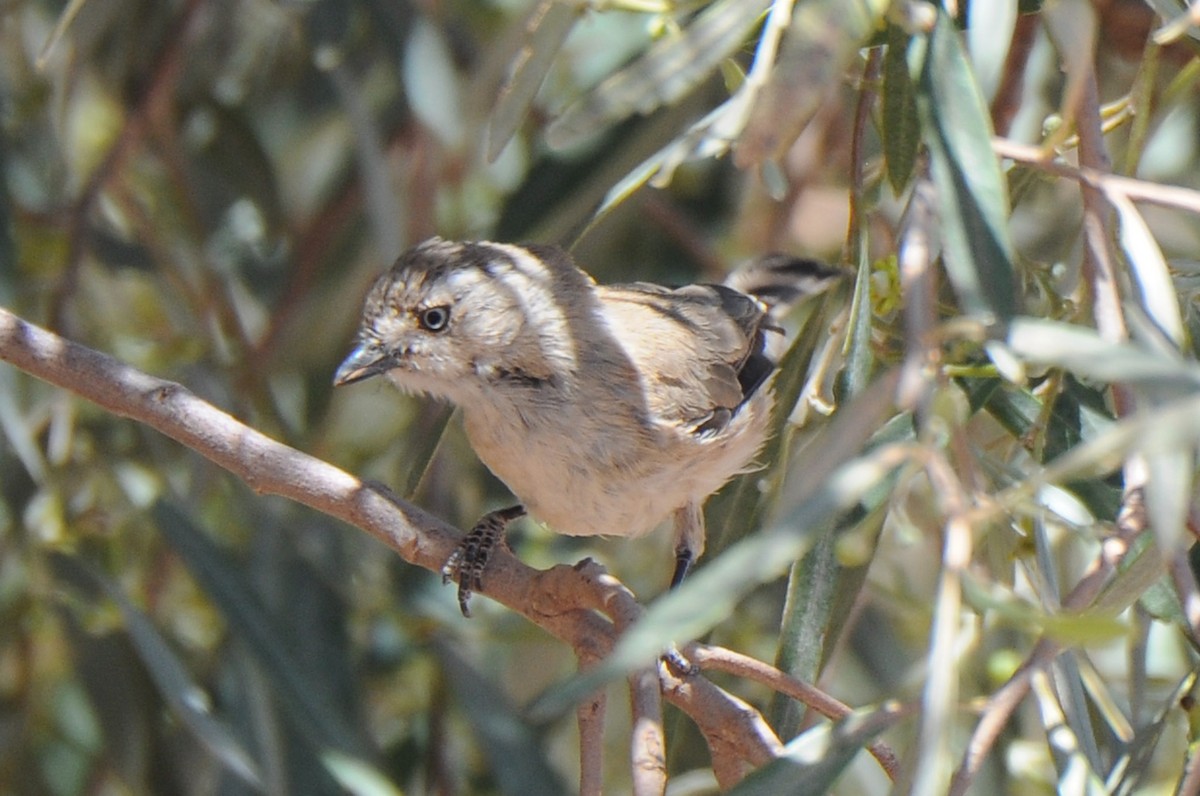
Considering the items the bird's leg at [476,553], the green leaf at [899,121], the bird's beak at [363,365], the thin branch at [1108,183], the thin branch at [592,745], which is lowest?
the bird's leg at [476,553]

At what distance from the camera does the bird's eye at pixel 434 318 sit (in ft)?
7.95

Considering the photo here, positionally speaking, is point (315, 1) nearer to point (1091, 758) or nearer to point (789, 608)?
point (789, 608)

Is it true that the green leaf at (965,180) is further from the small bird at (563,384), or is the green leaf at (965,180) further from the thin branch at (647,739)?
the small bird at (563,384)

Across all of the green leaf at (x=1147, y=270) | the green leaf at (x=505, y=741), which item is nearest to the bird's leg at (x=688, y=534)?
the green leaf at (x=505, y=741)

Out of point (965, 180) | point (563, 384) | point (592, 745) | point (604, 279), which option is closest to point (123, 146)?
point (604, 279)

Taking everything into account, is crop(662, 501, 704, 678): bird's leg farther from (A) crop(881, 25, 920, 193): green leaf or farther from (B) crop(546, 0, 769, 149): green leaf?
(B) crop(546, 0, 769, 149): green leaf

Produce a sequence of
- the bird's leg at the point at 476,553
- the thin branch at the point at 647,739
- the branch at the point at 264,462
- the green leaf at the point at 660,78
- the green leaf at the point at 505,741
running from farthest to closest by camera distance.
A: the green leaf at the point at 505,741, the bird's leg at the point at 476,553, the branch at the point at 264,462, the thin branch at the point at 647,739, the green leaf at the point at 660,78

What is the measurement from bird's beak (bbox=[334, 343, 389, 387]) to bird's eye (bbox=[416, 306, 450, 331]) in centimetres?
8

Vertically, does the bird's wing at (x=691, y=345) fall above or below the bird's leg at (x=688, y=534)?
above

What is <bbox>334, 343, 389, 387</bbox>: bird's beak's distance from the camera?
2.40 m

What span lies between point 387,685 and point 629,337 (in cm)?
102

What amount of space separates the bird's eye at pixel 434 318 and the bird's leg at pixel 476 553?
0.34 meters

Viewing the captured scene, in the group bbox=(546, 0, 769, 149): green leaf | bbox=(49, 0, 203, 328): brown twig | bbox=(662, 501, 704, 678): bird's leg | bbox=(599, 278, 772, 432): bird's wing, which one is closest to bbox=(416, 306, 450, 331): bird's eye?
bbox=(599, 278, 772, 432): bird's wing

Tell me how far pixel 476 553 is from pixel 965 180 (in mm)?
1207
